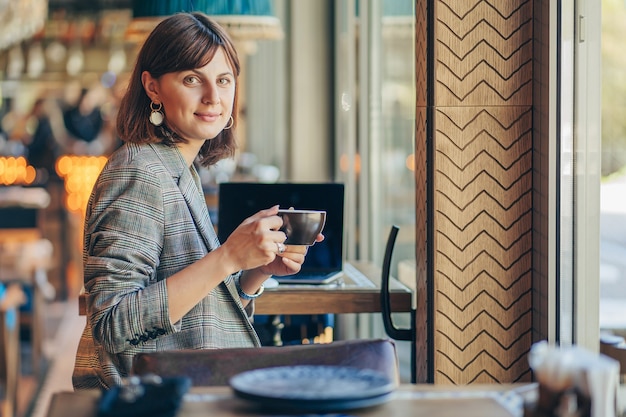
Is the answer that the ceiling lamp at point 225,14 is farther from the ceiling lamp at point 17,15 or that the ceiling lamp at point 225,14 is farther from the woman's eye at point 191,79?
the ceiling lamp at point 17,15

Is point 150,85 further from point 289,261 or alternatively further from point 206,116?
point 289,261

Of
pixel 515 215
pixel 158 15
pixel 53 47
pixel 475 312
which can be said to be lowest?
pixel 475 312

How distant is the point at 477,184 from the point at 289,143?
3078mm

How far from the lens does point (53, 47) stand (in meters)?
13.2

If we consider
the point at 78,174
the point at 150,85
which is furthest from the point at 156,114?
the point at 78,174

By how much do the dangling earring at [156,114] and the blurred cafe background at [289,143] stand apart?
21 centimetres

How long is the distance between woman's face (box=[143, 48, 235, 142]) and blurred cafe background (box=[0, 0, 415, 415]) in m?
0.24

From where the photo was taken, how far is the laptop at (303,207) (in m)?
2.78

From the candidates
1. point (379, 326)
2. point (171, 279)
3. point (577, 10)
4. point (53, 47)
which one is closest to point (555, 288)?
point (577, 10)

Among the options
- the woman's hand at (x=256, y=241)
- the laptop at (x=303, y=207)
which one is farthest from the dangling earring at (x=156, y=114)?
the laptop at (x=303, y=207)

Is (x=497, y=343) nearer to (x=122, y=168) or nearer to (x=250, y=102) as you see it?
(x=122, y=168)

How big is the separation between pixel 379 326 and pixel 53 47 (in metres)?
10.6

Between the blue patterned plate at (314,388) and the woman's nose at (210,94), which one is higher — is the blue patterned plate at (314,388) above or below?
below

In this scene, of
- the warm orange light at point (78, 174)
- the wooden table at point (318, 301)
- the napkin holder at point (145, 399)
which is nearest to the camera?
the napkin holder at point (145, 399)
